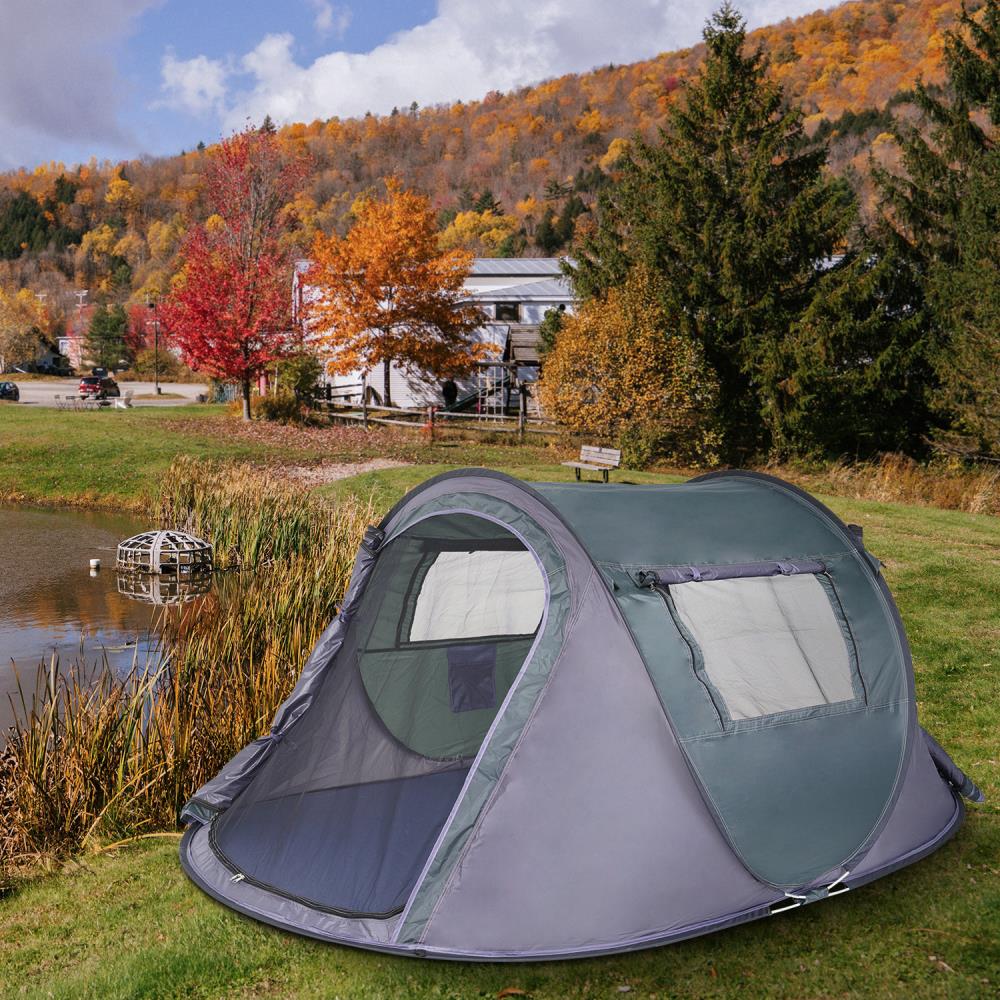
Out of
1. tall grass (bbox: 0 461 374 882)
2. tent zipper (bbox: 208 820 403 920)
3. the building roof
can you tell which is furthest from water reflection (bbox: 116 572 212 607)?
the building roof

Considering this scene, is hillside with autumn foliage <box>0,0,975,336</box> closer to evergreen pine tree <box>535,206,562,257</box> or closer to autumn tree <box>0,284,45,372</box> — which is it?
evergreen pine tree <box>535,206,562,257</box>

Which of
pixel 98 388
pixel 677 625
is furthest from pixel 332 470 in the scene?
pixel 98 388

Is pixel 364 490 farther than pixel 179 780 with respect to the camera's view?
Yes

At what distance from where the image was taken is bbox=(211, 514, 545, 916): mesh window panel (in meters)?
4.27

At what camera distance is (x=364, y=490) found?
55.6ft

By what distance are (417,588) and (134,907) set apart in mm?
2019

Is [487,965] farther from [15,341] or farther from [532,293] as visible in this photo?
[15,341]

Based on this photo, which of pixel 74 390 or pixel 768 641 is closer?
pixel 768 641

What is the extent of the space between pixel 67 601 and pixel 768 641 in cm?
940

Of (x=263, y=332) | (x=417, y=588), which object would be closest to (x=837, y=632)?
(x=417, y=588)

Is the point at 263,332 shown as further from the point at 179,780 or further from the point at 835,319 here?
the point at 179,780

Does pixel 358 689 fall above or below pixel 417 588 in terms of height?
below

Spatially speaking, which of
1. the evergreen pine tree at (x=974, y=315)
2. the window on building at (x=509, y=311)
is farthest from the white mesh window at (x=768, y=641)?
the window on building at (x=509, y=311)

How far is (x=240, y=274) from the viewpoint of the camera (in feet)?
89.1
